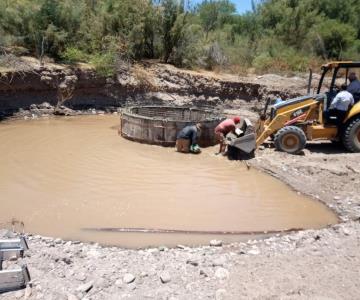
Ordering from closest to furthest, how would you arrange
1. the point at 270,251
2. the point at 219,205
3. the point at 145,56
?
the point at 270,251 → the point at 219,205 → the point at 145,56

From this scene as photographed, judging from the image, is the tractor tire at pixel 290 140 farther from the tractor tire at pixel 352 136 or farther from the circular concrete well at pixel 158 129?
the circular concrete well at pixel 158 129

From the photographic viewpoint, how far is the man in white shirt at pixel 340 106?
11008 millimetres

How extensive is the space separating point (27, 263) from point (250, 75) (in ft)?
61.6

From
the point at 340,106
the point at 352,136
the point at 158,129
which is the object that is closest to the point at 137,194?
the point at 158,129

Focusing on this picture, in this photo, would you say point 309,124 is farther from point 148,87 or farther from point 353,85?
point 148,87

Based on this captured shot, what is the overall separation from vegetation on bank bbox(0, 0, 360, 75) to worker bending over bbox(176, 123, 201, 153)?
7.78 m

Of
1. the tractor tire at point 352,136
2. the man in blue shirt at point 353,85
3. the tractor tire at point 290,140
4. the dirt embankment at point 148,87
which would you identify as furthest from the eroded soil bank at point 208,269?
the dirt embankment at point 148,87

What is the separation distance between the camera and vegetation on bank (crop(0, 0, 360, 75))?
18.4 m

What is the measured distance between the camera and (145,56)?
22.5 metres

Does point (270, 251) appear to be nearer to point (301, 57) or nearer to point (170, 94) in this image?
point (170, 94)

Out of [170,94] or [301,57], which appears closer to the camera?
[170,94]

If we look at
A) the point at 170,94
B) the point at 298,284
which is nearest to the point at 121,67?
the point at 170,94

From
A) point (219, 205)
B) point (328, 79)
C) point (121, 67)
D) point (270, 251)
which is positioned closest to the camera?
point (270, 251)

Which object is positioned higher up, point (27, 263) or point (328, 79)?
point (328, 79)
